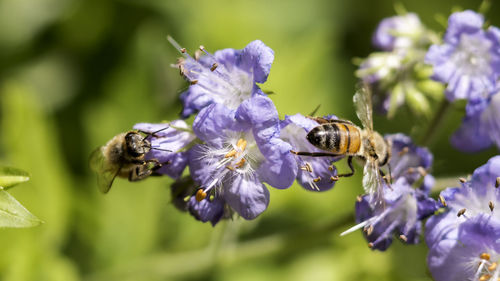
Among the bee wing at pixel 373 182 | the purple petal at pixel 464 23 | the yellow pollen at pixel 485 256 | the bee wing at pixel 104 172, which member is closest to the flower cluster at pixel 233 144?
the bee wing at pixel 373 182

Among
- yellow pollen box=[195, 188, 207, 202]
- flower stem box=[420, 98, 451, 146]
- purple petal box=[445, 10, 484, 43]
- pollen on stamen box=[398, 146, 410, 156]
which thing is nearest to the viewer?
yellow pollen box=[195, 188, 207, 202]

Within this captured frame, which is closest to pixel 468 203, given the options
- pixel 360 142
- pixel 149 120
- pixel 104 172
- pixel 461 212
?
pixel 461 212

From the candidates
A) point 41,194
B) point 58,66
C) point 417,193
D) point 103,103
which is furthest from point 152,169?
point 58,66

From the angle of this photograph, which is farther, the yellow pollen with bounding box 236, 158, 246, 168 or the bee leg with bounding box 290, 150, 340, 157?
the yellow pollen with bounding box 236, 158, 246, 168

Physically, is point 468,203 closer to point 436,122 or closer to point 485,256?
point 485,256

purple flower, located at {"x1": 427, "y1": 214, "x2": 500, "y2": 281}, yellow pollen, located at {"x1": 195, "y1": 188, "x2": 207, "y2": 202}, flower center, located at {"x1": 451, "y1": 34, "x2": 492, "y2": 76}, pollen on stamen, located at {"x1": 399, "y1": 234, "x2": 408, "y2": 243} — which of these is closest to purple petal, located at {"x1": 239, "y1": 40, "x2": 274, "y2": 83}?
yellow pollen, located at {"x1": 195, "y1": 188, "x2": 207, "y2": 202}

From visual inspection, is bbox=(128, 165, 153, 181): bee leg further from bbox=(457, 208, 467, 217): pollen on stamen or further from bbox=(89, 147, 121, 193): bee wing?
bbox=(457, 208, 467, 217): pollen on stamen

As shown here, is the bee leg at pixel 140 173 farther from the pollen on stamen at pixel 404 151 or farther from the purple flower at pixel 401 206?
the pollen on stamen at pixel 404 151
